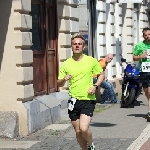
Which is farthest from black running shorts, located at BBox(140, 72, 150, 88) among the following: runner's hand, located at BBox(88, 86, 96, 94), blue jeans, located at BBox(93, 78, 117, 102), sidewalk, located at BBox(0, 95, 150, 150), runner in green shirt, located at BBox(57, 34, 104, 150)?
runner's hand, located at BBox(88, 86, 96, 94)

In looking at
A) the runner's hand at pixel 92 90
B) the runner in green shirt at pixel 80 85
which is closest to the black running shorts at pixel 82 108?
the runner in green shirt at pixel 80 85

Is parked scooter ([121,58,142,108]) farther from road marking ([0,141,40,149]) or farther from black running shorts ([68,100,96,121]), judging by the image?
black running shorts ([68,100,96,121])

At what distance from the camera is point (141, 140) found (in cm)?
1094

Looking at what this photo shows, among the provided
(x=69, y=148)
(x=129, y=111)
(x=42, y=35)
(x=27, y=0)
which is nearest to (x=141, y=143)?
(x=69, y=148)

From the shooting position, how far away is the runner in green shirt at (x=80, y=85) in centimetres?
877

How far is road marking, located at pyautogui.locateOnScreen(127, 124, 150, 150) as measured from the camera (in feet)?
33.3

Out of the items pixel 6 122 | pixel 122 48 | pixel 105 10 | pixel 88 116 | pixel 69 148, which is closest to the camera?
pixel 88 116

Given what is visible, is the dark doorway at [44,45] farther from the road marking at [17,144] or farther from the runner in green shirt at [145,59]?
the road marking at [17,144]

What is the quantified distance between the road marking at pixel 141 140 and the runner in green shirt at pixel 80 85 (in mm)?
1468

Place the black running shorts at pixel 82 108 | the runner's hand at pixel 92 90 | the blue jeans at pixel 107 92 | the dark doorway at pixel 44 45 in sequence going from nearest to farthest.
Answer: the runner's hand at pixel 92 90
the black running shorts at pixel 82 108
the dark doorway at pixel 44 45
the blue jeans at pixel 107 92

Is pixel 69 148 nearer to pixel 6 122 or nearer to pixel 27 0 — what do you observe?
pixel 6 122

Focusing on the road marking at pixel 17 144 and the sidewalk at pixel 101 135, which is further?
the road marking at pixel 17 144

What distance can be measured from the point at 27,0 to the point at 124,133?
3.02 metres

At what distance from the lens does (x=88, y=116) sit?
8820 mm
